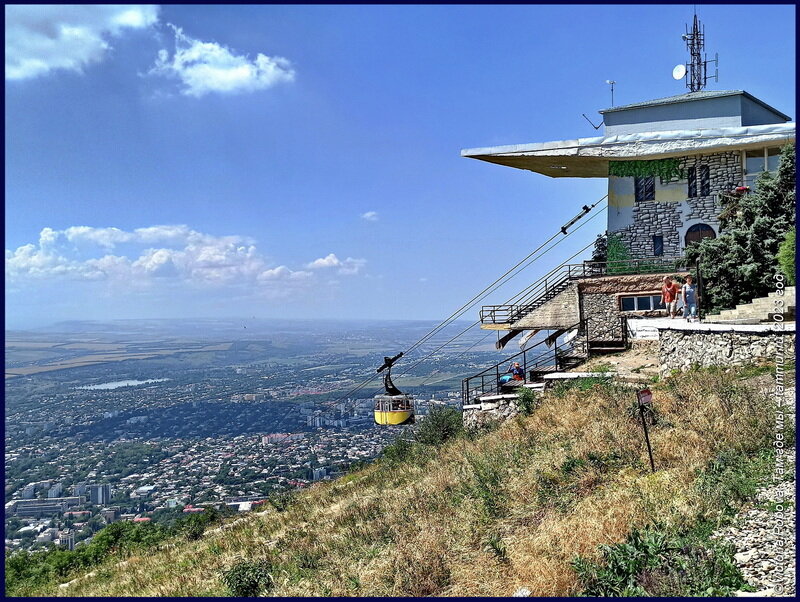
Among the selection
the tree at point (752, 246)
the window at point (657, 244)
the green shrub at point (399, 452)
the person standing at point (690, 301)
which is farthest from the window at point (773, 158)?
the green shrub at point (399, 452)

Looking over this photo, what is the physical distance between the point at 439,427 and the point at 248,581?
45.3 ft

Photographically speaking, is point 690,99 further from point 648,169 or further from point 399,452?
point 399,452

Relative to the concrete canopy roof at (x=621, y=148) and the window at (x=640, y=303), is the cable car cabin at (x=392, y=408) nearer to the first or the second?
the window at (x=640, y=303)

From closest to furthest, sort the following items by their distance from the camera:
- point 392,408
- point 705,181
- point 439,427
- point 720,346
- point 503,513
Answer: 1. point 503,513
2. point 720,346
3. point 392,408
4. point 439,427
5. point 705,181

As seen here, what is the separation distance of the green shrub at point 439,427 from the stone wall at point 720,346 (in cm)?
652

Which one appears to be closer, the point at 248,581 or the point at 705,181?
the point at 248,581

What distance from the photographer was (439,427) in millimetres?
22781

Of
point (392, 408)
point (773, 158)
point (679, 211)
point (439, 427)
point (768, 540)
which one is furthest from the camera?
point (679, 211)

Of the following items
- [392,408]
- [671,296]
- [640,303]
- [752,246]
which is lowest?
[392,408]

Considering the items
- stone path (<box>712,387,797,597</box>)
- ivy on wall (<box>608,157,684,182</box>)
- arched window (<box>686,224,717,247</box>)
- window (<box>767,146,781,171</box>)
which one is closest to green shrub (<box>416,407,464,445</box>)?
arched window (<box>686,224,717,247</box>)

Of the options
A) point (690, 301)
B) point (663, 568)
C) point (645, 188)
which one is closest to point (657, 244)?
point (645, 188)

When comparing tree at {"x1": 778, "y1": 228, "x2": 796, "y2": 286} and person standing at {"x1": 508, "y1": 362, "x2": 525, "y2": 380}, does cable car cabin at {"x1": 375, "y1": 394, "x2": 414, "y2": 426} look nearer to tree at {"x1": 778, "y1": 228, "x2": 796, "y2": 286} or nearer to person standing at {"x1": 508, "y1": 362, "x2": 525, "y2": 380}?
person standing at {"x1": 508, "y1": 362, "x2": 525, "y2": 380}

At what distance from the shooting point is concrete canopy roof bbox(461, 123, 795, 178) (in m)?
25.3

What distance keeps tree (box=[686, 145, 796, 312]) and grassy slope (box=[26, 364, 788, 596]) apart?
725cm
